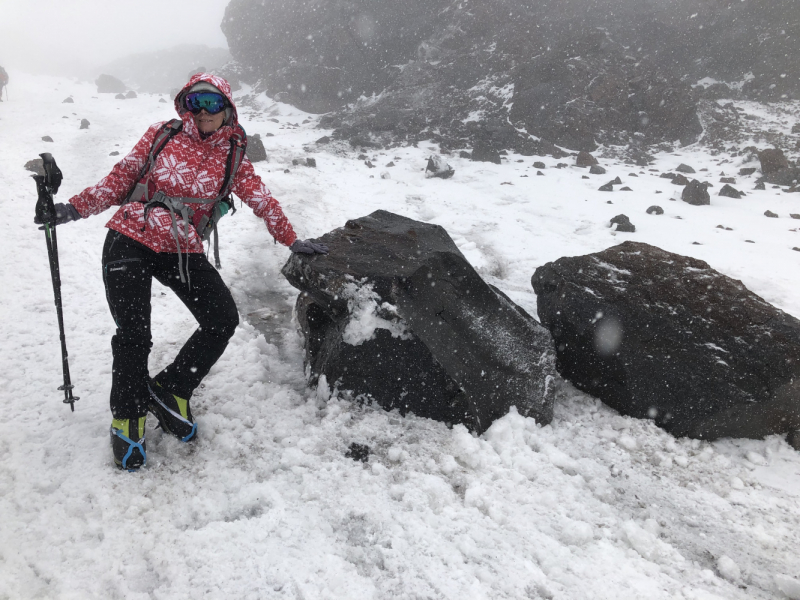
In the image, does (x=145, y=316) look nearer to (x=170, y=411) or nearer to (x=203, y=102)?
(x=170, y=411)

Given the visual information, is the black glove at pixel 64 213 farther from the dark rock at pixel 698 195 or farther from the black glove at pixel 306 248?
the dark rock at pixel 698 195

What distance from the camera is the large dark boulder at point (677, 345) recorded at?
12.3 feet

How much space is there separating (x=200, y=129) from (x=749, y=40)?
36344mm

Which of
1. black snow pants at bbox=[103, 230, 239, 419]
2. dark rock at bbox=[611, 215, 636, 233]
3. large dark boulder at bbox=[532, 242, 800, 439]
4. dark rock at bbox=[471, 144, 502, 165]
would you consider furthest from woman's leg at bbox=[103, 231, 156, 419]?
dark rock at bbox=[471, 144, 502, 165]

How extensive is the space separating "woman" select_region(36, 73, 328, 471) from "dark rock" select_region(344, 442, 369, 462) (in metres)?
1.45

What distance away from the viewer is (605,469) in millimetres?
3475

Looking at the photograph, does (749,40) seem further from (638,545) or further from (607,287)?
(638,545)

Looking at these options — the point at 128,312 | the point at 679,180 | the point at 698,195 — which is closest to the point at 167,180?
the point at 128,312

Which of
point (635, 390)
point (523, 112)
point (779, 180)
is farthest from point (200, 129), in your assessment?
point (523, 112)

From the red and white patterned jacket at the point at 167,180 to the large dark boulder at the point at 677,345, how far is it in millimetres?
3575

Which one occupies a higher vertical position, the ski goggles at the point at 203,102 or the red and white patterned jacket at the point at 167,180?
the ski goggles at the point at 203,102

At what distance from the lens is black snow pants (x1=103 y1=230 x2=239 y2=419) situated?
9.47 feet

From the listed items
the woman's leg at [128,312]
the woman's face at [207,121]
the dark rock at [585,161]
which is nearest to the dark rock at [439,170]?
the dark rock at [585,161]

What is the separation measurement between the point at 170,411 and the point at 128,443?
0.33 m
